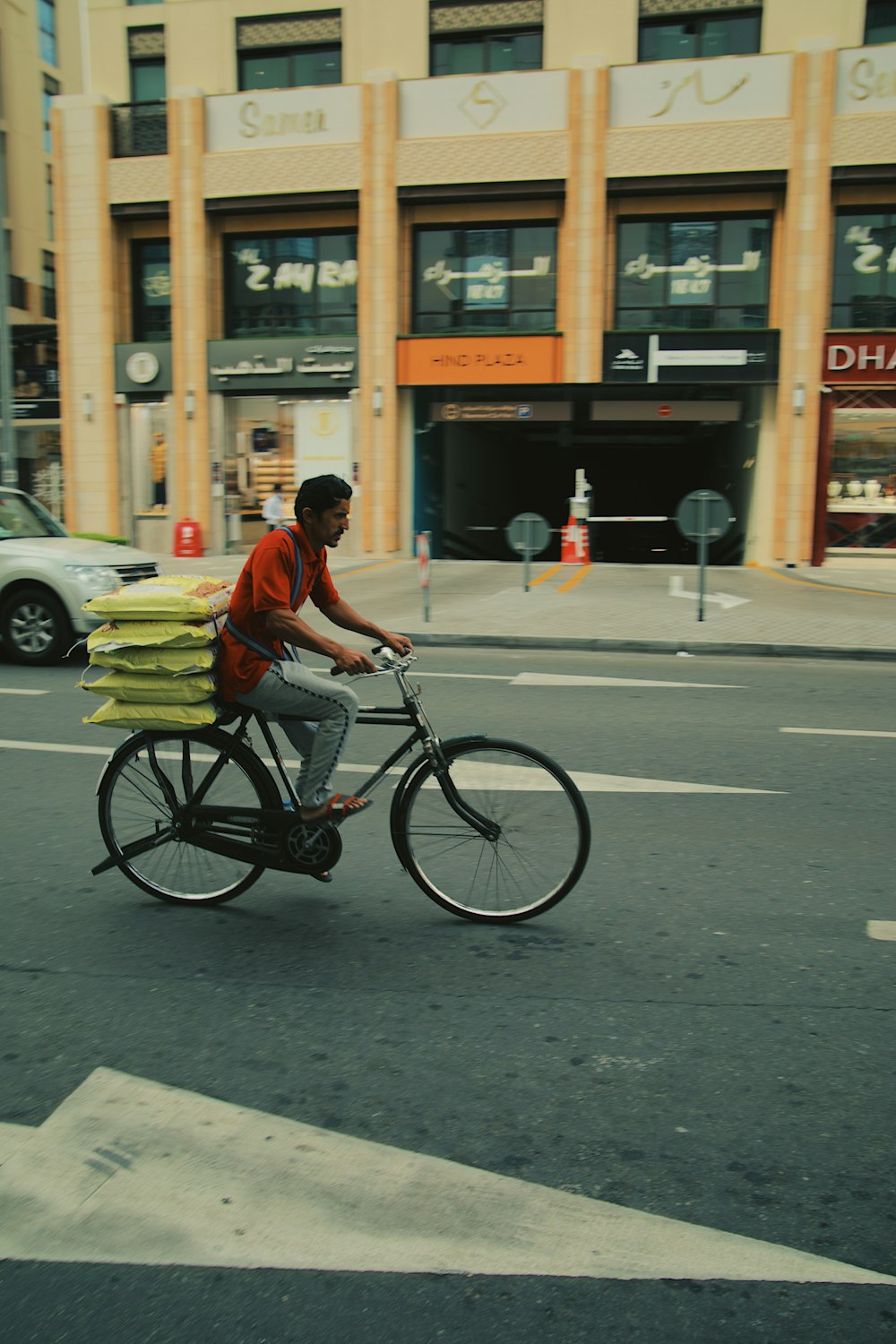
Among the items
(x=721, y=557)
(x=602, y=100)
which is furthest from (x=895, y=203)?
(x=721, y=557)

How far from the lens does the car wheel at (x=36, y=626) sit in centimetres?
1084

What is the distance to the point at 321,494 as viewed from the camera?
4.21m

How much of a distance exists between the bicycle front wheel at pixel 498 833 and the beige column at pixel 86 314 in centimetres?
2317

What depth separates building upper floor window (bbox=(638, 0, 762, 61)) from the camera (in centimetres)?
2248

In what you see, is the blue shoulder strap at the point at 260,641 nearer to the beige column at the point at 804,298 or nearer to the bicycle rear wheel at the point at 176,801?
the bicycle rear wheel at the point at 176,801

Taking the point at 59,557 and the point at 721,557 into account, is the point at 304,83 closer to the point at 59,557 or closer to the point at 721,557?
the point at 721,557

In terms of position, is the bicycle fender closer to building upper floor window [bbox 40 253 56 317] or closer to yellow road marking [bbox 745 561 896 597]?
yellow road marking [bbox 745 561 896 597]

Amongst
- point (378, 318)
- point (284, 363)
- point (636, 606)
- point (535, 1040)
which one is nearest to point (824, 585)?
point (636, 606)

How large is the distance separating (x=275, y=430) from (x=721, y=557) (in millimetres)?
10742

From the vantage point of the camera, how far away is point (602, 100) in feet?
72.8

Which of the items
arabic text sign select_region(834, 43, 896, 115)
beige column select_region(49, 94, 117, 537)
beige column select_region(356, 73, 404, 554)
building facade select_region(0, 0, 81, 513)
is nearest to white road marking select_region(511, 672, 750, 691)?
beige column select_region(356, 73, 404, 554)

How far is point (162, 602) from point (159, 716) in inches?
17.6

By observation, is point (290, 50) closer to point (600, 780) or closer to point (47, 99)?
point (47, 99)

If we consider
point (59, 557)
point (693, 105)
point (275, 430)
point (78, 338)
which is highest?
point (693, 105)
